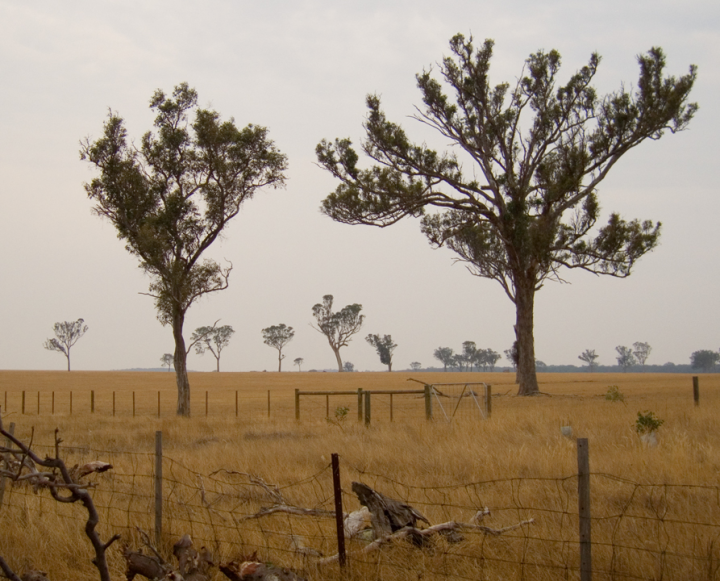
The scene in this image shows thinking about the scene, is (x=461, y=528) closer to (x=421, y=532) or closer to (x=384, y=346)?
(x=421, y=532)

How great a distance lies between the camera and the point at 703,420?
→ 1631cm

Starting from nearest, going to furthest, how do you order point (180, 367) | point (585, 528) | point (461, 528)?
1. point (585, 528)
2. point (461, 528)
3. point (180, 367)

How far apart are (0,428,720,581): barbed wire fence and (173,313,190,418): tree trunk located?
17711mm

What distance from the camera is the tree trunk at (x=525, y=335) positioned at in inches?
1363

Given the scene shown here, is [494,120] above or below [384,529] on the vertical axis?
above

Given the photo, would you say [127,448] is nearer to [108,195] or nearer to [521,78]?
[108,195]

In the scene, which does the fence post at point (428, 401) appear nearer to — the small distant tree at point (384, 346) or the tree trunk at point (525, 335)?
the tree trunk at point (525, 335)

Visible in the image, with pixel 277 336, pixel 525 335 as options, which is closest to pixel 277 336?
pixel 277 336

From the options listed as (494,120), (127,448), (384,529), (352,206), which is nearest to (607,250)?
(494,120)

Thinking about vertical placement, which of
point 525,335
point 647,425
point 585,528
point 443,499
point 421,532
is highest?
point 525,335

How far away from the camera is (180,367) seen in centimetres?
2816

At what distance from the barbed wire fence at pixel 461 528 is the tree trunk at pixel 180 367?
58.1 ft

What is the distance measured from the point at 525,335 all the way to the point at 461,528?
2884cm

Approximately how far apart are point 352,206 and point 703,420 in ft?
67.0
